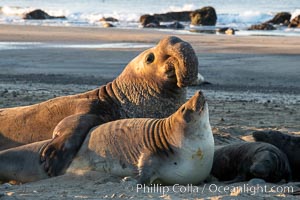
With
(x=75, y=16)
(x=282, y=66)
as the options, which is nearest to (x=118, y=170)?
(x=282, y=66)

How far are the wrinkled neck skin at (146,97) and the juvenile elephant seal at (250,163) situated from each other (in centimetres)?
69

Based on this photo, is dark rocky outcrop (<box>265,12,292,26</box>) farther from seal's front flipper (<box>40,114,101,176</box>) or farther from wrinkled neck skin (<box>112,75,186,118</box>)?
seal's front flipper (<box>40,114,101,176</box>)

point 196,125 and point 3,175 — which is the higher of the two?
point 196,125

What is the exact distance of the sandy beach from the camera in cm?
584

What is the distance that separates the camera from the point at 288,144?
7.09m

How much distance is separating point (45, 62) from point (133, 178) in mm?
12084

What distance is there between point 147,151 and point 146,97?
1.22m

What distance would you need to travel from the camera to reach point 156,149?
6297 mm

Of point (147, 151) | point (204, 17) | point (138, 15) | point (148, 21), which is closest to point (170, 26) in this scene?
point (148, 21)

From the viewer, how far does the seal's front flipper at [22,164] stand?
22.4 ft

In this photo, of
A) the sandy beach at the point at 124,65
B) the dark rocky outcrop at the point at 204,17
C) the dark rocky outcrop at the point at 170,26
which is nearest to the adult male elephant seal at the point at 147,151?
the sandy beach at the point at 124,65

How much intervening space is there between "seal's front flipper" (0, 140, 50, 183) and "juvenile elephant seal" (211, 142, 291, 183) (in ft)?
5.37

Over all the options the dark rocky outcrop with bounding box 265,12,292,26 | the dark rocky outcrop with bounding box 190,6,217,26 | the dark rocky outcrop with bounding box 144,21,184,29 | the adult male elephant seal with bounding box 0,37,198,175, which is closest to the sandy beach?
the adult male elephant seal with bounding box 0,37,198,175

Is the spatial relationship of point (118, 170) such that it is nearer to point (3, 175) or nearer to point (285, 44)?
point (3, 175)
